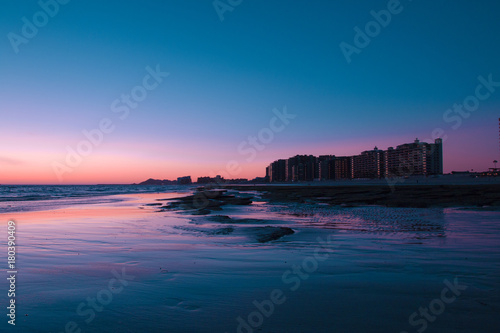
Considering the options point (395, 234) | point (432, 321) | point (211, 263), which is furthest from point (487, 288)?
point (395, 234)

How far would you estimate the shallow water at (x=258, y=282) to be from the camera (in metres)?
4.65

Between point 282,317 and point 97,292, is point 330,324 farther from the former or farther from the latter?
point 97,292

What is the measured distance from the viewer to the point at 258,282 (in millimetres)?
6578

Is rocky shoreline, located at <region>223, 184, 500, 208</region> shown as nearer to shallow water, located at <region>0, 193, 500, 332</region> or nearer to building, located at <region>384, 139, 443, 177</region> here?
shallow water, located at <region>0, 193, 500, 332</region>

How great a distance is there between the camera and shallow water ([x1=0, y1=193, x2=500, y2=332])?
15.3 ft

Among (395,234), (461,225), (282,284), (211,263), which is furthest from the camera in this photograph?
(461,225)

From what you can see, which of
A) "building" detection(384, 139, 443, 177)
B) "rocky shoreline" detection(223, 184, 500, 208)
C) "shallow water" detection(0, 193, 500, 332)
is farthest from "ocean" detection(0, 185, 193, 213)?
"building" detection(384, 139, 443, 177)

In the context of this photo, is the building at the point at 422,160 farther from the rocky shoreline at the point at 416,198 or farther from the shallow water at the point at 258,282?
the shallow water at the point at 258,282

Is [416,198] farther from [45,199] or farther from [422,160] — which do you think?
[422,160]

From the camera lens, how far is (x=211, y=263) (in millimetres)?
8188

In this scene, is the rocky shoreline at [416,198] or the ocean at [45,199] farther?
the ocean at [45,199]

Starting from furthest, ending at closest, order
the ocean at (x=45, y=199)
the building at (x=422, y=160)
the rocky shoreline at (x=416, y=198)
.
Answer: the building at (x=422, y=160) → the ocean at (x=45, y=199) → the rocky shoreline at (x=416, y=198)

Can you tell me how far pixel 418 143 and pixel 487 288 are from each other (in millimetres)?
215496

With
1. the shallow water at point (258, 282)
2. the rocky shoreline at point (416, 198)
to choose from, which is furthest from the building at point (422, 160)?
the shallow water at point (258, 282)
